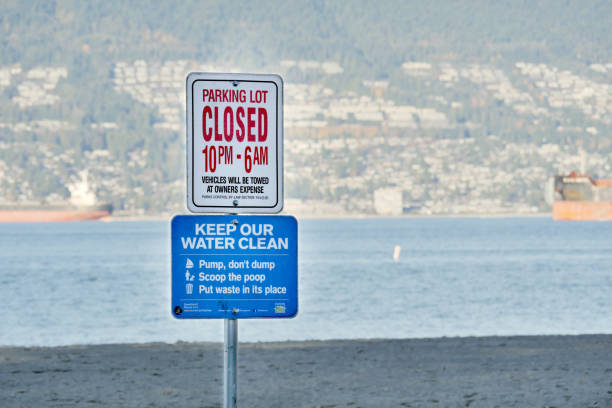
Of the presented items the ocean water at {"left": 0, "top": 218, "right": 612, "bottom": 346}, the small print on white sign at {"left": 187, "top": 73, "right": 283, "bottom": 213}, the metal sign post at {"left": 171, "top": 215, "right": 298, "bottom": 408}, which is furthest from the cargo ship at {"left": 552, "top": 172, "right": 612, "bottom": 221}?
the small print on white sign at {"left": 187, "top": 73, "right": 283, "bottom": 213}

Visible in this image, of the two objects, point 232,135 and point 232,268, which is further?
point 232,268

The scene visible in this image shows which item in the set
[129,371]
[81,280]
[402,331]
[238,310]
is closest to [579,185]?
[81,280]

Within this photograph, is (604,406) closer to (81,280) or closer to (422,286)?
(422,286)

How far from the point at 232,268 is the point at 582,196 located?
182271 mm

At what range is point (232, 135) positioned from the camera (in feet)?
19.8

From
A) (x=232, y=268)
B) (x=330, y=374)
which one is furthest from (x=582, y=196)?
(x=232, y=268)

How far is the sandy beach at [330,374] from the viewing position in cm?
1494

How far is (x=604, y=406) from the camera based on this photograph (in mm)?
13453

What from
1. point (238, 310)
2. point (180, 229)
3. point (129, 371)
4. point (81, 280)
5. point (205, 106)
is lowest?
point (81, 280)

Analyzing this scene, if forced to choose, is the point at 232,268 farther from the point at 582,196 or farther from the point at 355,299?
the point at 582,196

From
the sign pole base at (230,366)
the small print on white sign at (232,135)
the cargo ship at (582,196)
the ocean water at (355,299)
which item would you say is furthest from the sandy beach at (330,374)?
the cargo ship at (582,196)

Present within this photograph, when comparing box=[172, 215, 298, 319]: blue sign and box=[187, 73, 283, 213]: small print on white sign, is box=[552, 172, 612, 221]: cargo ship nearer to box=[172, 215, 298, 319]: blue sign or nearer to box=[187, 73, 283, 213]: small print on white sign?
box=[172, 215, 298, 319]: blue sign

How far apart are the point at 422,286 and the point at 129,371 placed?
164 feet

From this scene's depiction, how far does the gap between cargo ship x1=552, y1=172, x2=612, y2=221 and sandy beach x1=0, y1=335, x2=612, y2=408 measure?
513ft
